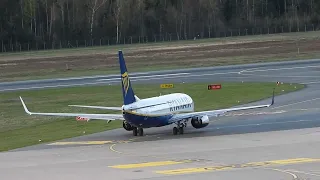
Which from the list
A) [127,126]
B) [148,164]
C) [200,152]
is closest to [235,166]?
[148,164]

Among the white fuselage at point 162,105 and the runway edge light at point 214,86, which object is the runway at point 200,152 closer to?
the white fuselage at point 162,105

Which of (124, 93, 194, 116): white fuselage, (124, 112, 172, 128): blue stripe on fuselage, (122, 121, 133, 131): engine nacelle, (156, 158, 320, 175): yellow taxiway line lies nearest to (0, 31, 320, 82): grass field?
(124, 93, 194, 116): white fuselage

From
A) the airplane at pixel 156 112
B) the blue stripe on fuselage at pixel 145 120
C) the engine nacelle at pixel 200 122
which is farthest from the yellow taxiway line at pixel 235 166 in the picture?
the engine nacelle at pixel 200 122

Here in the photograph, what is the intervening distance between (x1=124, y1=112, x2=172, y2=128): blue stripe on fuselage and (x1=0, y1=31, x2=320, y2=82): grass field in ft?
209

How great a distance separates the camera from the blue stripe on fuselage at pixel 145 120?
51.3 metres

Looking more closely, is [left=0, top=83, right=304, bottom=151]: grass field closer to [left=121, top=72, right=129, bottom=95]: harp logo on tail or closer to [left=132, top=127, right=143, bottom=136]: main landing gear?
[left=132, top=127, right=143, bottom=136]: main landing gear

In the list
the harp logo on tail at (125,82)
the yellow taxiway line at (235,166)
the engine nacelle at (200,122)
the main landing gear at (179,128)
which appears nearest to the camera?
the yellow taxiway line at (235,166)

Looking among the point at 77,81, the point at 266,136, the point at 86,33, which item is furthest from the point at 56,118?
the point at 86,33

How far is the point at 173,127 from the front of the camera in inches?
2231

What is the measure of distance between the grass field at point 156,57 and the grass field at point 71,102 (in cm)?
2710

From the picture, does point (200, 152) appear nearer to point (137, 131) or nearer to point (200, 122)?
point (200, 122)

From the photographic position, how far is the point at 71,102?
8075 centimetres

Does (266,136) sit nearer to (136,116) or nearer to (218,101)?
(136,116)

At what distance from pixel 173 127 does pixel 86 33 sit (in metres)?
139
